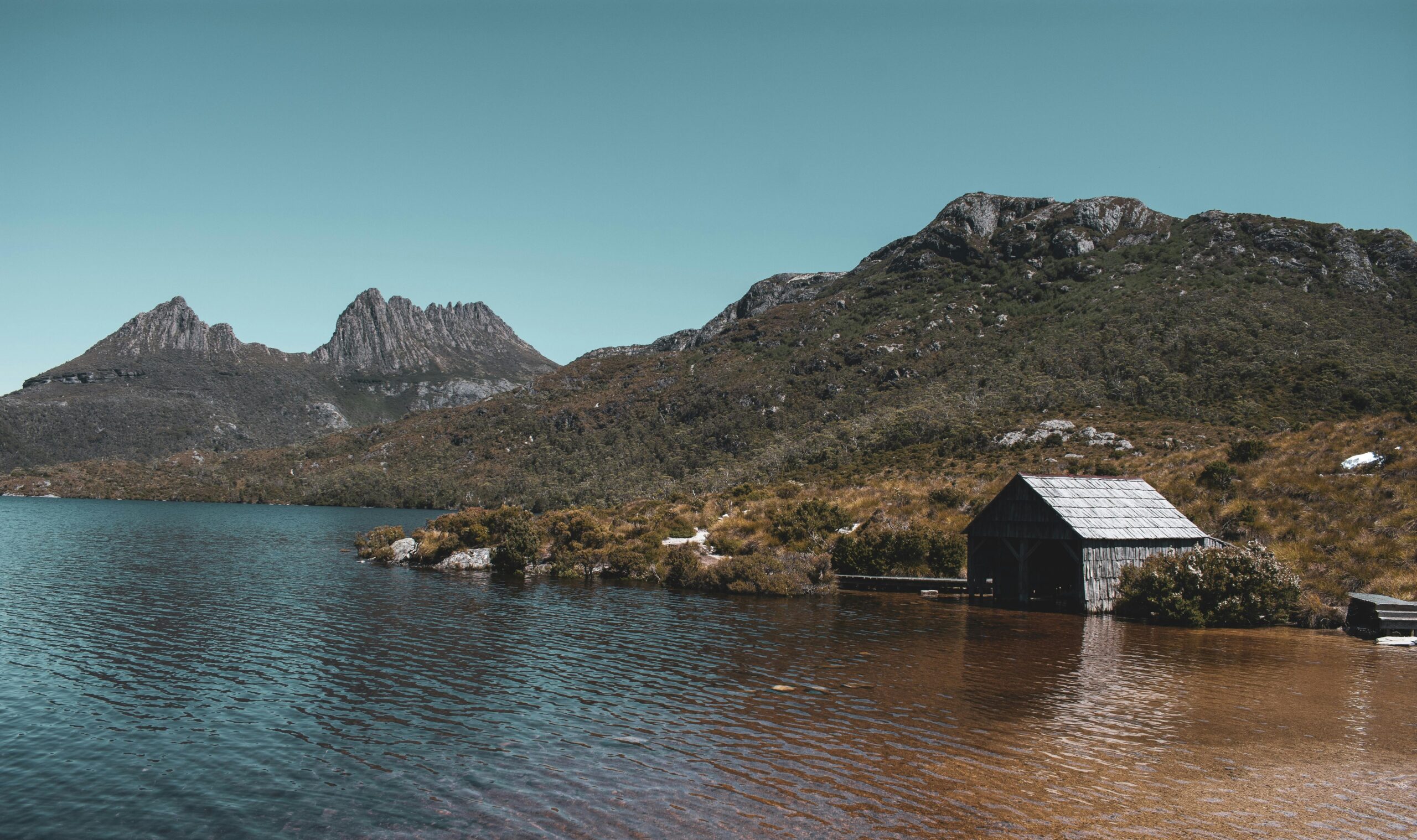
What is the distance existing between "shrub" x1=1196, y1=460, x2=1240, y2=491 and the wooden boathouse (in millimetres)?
6769

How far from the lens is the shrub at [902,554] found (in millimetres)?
44812

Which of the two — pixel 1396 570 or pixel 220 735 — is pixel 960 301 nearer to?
pixel 1396 570

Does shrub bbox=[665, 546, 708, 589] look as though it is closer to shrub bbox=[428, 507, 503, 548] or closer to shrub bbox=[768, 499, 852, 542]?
shrub bbox=[768, 499, 852, 542]

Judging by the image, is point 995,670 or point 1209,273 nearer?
point 995,670

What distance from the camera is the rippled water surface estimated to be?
1163 centimetres

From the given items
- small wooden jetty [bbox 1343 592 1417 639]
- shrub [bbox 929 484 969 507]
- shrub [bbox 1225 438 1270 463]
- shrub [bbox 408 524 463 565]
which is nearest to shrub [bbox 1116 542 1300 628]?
small wooden jetty [bbox 1343 592 1417 639]

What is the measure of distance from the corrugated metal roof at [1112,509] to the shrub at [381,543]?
143ft

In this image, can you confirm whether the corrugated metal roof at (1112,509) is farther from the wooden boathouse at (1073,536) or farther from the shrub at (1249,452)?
the shrub at (1249,452)

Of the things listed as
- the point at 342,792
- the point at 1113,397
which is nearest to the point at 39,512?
the point at 342,792

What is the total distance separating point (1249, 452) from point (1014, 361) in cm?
7878

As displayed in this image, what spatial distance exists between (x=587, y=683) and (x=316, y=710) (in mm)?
6277

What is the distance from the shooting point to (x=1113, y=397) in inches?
3652

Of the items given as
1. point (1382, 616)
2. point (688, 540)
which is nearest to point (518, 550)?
point (688, 540)

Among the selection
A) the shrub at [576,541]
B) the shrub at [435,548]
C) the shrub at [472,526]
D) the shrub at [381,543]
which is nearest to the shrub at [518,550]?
the shrub at [576,541]
